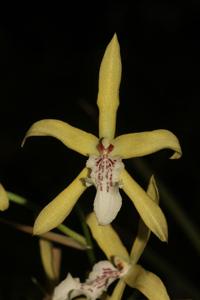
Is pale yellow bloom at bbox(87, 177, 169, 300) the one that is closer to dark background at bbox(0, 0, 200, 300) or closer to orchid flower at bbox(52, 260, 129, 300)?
orchid flower at bbox(52, 260, 129, 300)

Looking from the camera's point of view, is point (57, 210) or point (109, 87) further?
point (109, 87)

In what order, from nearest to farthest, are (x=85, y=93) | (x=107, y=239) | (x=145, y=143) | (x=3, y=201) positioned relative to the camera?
(x=3, y=201) → (x=145, y=143) → (x=107, y=239) → (x=85, y=93)

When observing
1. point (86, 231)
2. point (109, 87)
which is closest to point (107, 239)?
point (86, 231)

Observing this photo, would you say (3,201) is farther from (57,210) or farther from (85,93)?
(85,93)

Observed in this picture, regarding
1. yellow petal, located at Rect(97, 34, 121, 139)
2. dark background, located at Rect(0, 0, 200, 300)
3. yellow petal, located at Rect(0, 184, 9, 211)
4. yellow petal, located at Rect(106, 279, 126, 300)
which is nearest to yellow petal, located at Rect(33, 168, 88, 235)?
yellow petal, located at Rect(0, 184, 9, 211)

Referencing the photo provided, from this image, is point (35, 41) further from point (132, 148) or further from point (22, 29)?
point (132, 148)

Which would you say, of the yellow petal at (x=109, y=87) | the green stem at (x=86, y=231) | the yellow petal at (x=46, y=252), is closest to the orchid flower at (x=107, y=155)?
the yellow petal at (x=109, y=87)

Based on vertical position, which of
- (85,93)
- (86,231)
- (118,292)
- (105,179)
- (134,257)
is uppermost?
(85,93)
